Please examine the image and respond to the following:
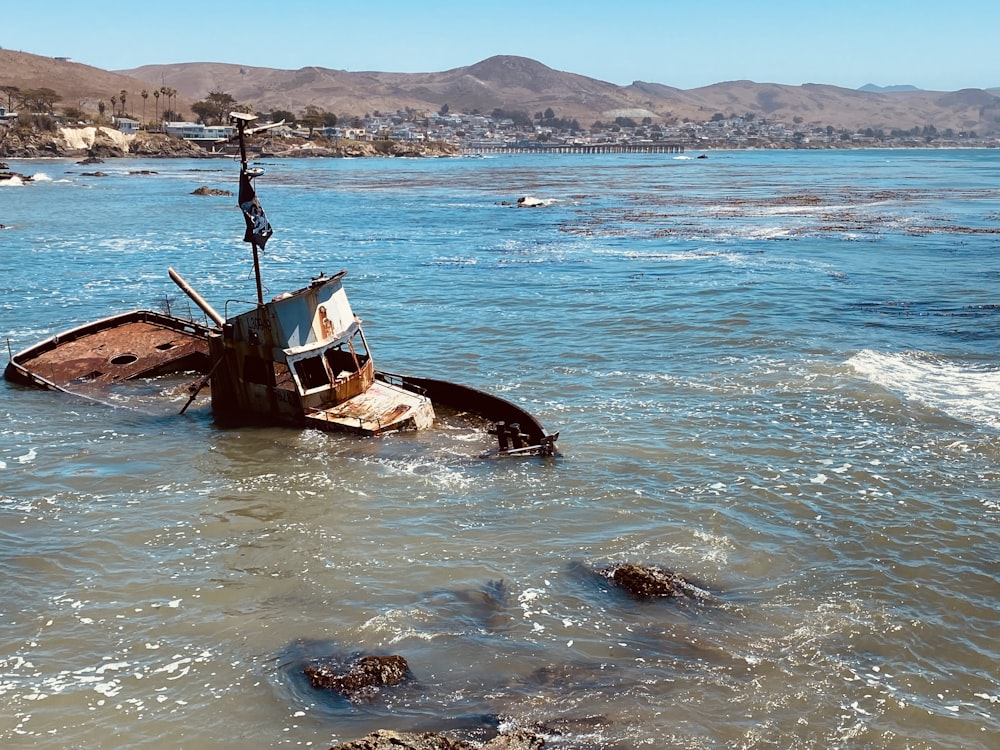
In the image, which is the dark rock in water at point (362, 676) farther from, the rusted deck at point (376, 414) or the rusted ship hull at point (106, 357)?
the rusted ship hull at point (106, 357)

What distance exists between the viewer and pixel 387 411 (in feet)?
70.8

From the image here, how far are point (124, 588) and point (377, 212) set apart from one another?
225 feet

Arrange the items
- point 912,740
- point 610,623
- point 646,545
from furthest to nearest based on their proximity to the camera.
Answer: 1. point 646,545
2. point 610,623
3. point 912,740

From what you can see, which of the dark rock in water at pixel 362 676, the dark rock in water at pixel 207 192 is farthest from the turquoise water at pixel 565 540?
the dark rock in water at pixel 207 192

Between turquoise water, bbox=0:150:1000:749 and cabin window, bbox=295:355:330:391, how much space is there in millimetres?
1492

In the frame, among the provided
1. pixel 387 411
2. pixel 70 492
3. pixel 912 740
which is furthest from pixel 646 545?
pixel 70 492

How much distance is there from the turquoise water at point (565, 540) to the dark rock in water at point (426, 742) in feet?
2.00

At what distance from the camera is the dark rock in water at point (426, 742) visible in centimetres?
932

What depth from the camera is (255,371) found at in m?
22.2

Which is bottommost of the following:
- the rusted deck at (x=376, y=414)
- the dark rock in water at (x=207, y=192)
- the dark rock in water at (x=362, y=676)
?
the dark rock in water at (x=362, y=676)

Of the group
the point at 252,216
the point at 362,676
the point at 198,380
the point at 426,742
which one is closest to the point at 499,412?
the point at 252,216

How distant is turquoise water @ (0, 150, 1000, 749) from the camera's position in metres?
11.6

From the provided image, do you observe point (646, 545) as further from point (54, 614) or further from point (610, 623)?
point (54, 614)

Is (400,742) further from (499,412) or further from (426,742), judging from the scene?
(499,412)
